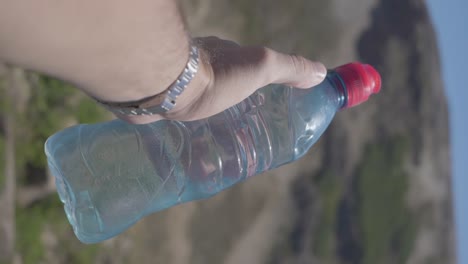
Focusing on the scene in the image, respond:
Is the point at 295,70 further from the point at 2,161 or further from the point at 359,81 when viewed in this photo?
the point at 2,161

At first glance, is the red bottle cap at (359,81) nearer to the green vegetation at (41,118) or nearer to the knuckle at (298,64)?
the knuckle at (298,64)

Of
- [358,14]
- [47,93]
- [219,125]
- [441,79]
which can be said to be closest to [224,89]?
[219,125]

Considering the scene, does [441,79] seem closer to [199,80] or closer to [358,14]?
[358,14]

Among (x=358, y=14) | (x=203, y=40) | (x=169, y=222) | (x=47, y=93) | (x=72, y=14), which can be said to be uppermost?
(x=72, y=14)

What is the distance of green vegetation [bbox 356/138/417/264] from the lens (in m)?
2.81

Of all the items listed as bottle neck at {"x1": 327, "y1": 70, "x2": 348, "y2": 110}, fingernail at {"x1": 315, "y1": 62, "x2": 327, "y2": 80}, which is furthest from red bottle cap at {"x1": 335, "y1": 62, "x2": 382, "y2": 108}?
fingernail at {"x1": 315, "y1": 62, "x2": 327, "y2": 80}

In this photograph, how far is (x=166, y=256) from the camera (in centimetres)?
210

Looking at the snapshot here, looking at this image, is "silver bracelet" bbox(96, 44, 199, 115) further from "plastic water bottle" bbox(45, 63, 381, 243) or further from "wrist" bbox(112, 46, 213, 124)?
"plastic water bottle" bbox(45, 63, 381, 243)

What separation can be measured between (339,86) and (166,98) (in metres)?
0.48

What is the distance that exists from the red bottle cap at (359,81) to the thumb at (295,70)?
0.21 m

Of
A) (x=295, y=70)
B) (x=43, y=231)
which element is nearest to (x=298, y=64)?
(x=295, y=70)

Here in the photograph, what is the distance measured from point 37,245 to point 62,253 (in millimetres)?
105

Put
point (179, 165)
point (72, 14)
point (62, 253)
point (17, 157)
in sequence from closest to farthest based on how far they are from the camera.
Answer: point (72, 14), point (179, 165), point (17, 157), point (62, 253)

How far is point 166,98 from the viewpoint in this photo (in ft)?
1.97
